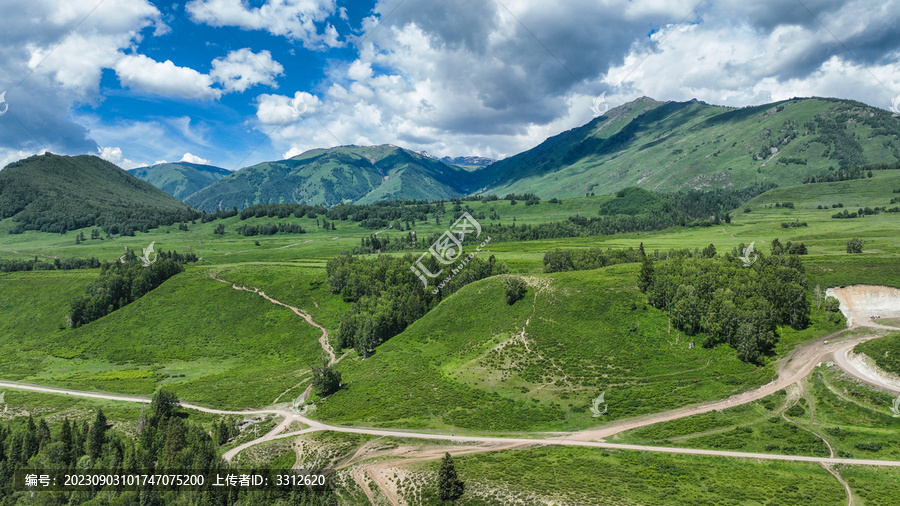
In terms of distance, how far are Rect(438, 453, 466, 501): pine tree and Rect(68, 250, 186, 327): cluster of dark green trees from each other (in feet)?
457

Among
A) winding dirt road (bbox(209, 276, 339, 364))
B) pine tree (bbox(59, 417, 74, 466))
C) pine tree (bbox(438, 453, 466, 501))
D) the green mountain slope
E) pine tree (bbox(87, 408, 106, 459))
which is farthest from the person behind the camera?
winding dirt road (bbox(209, 276, 339, 364))

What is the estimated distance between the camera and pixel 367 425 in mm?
65938

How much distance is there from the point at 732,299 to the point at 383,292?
85.3 metres

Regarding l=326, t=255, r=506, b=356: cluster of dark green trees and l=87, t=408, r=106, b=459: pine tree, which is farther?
l=326, t=255, r=506, b=356: cluster of dark green trees

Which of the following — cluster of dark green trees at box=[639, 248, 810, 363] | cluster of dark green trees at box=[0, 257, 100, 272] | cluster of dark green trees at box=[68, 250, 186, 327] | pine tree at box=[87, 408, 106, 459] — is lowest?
pine tree at box=[87, 408, 106, 459]

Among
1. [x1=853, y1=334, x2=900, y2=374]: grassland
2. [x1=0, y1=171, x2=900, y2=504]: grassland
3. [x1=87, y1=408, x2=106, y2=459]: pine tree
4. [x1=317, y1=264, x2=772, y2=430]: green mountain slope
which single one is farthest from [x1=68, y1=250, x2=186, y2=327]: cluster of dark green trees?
[x1=853, y1=334, x2=900, y2=374]: grassland

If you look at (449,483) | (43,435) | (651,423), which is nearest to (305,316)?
(43,435)

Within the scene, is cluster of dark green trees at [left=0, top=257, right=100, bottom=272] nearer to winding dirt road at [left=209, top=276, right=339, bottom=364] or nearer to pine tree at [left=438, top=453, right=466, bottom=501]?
winding dirt road at [left=209, top=276, right=339, bottom=364]

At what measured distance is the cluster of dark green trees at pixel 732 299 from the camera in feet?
247

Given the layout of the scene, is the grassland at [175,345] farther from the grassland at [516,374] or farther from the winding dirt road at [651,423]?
the winding dirt road at [651,423]

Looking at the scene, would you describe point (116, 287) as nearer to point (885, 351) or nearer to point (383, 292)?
point (383, 292)

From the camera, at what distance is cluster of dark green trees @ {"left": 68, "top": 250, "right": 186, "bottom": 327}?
129500 mm

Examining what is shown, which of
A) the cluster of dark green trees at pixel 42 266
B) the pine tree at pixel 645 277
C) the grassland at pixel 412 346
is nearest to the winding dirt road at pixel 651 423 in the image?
the grassland at pixel 412 346

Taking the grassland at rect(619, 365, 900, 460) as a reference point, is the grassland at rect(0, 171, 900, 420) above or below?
above
